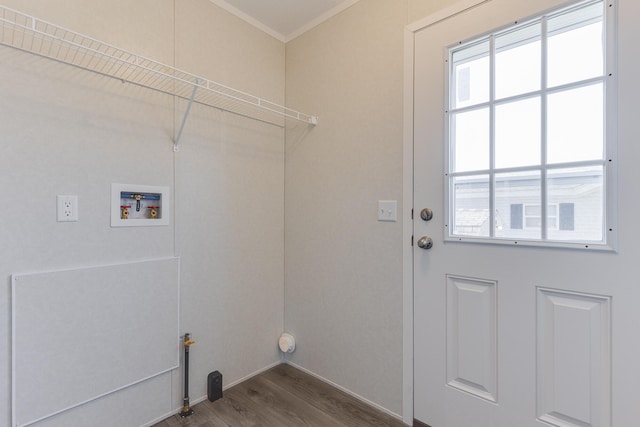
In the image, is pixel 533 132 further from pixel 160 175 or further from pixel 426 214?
pixel 160 175

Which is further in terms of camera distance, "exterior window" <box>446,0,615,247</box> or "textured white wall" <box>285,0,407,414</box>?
"textured white wall" <box>285,0,407,414</box>

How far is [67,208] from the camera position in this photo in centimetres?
130

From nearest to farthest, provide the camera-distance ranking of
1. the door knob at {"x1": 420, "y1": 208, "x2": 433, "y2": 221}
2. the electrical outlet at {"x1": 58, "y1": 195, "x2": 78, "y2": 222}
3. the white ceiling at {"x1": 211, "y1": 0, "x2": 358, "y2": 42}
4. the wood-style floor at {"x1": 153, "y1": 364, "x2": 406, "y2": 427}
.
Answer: the electrical outlet at {"x1": 58, "y1": 195, "x2": 78, "y2": 222} → the door knob at {"x1": 420, "y1": 208, "x2": 433, "y2": 221} → the wood-style floor at {"x1": 153, "y1": 364, "x2": 406, "y2": 427} → the white ceiling at {"x1": 211, "y1": 0, "x2": 358, "y2": 42}

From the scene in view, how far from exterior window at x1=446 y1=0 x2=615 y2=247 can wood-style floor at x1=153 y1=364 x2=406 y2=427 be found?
111cm

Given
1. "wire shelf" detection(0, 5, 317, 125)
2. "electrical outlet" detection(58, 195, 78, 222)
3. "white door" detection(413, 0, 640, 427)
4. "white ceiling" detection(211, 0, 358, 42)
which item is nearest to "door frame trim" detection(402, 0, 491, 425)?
"white door" detection(413, 0, 640, 427)

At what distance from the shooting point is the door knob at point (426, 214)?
4.85 ft

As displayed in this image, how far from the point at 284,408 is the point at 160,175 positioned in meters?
1.44

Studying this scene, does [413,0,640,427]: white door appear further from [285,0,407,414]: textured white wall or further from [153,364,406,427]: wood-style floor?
[153,364,406,427]: wood-style floor

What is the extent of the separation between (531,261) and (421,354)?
0.69m

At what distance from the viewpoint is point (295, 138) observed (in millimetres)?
2127

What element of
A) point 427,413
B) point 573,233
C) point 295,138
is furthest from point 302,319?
point 573,233

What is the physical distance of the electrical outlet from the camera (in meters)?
1.29

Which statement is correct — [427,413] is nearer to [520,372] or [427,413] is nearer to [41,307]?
[520,372]

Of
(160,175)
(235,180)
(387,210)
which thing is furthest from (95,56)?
(387,210)
